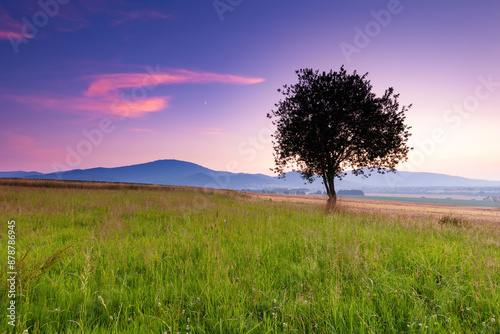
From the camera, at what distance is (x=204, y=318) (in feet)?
8.15

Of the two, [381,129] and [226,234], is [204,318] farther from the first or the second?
[381,129]

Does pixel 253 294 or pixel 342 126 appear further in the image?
pixel 342 126

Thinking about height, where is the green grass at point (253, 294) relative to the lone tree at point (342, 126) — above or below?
below

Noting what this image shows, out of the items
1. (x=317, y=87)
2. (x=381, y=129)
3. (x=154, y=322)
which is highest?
(x=317, y=87)

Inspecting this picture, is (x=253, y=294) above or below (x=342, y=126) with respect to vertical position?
below

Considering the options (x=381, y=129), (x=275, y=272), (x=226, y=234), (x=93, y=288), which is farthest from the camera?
(x=381, y=129)

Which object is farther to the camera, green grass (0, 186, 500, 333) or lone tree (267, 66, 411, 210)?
lone tree (267, 66, 411, 210)

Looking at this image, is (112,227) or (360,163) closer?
(112,227)

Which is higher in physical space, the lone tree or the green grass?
the lone tree

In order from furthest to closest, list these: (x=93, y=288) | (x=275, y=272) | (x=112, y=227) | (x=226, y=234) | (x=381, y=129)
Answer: (x=381, y=129) < (x=112, y=227) < (x=226, y=234) < (x=275, y=272) < (x=93, y=288)

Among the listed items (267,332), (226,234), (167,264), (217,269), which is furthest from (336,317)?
(226,234)

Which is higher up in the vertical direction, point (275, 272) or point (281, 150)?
point (281, 150)

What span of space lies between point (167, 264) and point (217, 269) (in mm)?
1180

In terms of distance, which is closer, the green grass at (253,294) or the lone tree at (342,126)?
the green grass at (253,294)
